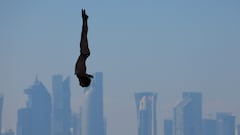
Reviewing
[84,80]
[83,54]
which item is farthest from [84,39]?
[84,80]

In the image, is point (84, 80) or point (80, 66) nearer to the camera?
point (80, 66)

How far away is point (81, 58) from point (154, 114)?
104623 millimetres

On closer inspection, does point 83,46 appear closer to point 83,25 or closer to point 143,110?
point 83,25

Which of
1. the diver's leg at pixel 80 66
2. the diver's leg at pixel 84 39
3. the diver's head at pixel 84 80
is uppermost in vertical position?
the diver's leg at pixel 84 39

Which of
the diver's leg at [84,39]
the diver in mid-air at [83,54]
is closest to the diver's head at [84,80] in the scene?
the diver in mid-air at [83,54]

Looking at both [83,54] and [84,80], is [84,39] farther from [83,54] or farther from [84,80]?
[84,80]

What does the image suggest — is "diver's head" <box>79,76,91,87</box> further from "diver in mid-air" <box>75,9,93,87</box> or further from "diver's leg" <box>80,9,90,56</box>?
"diver's leg" <box>80,9,90,56</box>

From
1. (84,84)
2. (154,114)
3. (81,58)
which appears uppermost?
(81,58)

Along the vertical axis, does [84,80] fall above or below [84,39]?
below

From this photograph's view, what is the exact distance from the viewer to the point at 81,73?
1299mm

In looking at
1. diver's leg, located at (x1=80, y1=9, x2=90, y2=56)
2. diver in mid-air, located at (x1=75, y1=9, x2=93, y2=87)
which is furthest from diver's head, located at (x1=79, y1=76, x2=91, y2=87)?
diver's leg, located at (x1=80, y1=9, x2=90, y2=56)

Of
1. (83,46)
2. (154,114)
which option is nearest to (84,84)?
(83,46)

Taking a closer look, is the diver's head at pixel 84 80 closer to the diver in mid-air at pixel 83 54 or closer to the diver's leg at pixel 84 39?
the diver in mid-air at pixel 83 54

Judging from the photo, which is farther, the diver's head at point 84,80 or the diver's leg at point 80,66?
the diver's head at point 84,80
